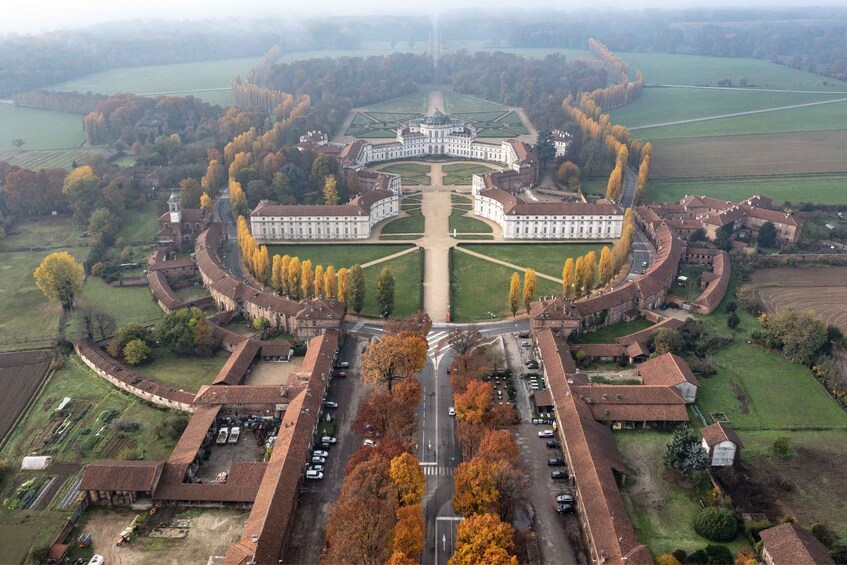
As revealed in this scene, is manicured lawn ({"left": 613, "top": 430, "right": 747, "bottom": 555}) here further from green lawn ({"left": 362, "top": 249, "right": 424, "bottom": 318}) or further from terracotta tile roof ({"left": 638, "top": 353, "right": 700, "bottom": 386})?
green lawn ({"left": 362, "top": 249, "right": 424, "bottom": 318})

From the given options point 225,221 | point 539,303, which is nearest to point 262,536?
point 539,303

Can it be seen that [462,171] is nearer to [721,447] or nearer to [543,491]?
[721,447]

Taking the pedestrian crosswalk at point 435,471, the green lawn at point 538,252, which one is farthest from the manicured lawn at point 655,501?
the green lawn at point 538,252

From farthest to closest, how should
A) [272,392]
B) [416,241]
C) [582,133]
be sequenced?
[582,133]
[416,241]
[272,392]

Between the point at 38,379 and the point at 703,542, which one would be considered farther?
the point at 38,379

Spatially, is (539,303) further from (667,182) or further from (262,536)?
(667,182)

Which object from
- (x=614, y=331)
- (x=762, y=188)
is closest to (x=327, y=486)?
(x=614, y=331)
